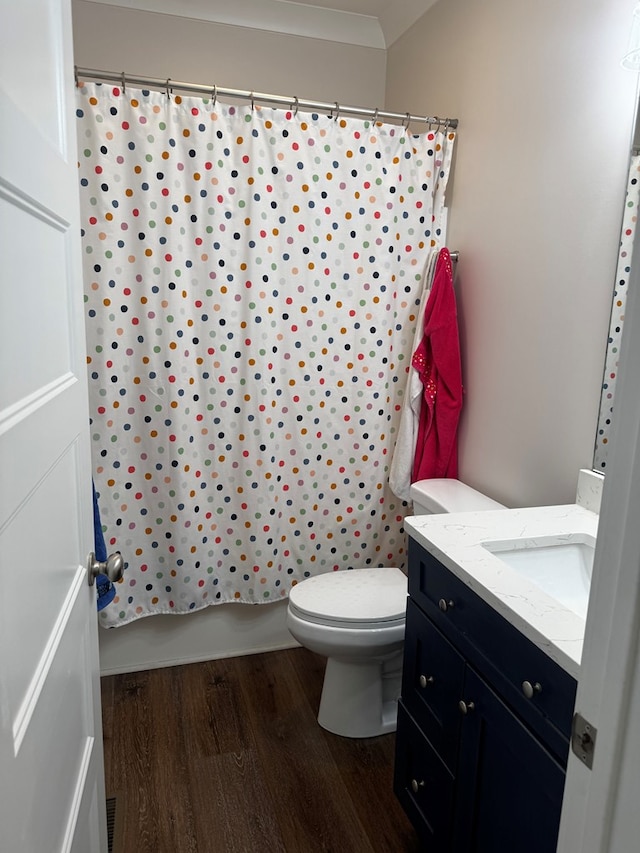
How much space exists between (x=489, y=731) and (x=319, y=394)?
4.40 ft

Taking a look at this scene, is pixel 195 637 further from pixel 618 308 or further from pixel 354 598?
pixel 618 308

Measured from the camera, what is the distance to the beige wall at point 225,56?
2299mm

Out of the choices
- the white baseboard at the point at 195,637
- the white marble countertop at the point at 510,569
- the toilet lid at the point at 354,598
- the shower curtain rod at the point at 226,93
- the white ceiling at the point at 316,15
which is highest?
the white ceiling at the point at 316,15

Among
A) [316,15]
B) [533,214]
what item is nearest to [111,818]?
[533,214]

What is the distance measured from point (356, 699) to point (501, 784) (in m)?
0.91

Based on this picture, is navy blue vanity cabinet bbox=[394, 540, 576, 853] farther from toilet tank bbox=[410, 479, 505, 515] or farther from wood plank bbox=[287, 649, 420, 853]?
toilet tank bbox=[410, 479, 505, 515]

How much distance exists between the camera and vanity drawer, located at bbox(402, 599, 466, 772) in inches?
52.7

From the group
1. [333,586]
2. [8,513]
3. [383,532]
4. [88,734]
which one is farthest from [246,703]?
[8,513]

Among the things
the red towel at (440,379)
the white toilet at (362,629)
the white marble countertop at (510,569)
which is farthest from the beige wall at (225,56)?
the white marble countertop at (510,569)

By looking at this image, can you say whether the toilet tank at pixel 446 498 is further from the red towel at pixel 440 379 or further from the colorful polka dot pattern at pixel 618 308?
the colorful polka dot pattern at pixel 618 308

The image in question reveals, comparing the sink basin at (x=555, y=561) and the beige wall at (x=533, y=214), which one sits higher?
the beige wall at (x=533, y=214)

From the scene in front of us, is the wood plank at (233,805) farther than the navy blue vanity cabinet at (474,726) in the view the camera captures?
Yes

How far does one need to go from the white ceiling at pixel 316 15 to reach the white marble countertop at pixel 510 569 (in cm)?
192

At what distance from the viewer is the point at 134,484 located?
2152mm
